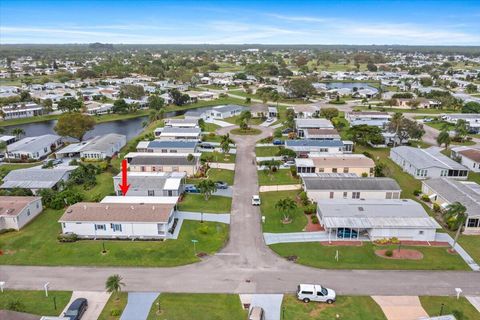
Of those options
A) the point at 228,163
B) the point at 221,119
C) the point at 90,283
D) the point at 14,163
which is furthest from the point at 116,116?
the point at 90,283

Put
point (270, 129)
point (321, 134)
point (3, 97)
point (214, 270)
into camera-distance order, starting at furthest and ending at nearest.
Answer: point (3, 97) → point (270, 129) → point (321, 134) → point (214, 270)

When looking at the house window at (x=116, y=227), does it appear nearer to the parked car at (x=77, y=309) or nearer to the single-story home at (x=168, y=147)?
the parked car at (x=77, y=309)

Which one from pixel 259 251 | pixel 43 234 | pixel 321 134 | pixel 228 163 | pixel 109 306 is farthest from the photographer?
pixel 321 134

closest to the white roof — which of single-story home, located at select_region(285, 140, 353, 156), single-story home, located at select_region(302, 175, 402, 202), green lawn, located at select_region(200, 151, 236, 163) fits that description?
single-story home, located at select_region(302, 175, 402, 202)

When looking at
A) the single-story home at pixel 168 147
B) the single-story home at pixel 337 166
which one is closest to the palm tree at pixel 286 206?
the single-story home at pixel 337 166

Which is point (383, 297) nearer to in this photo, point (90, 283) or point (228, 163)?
point (90, 283)

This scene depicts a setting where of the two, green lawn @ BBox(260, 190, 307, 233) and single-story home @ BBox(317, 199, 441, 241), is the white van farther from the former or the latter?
green lawn @ BBox(260, 190, 307, 233)

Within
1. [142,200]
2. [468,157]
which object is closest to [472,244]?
[468,157]
